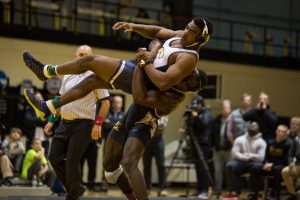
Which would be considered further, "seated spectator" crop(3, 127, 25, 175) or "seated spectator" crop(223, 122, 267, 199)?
"seated spectator" crop(3, 127, 25, 175)

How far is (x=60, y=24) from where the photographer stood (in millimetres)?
14219

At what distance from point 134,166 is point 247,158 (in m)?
5.01

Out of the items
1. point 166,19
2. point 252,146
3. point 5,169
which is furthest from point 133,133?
point 166,19

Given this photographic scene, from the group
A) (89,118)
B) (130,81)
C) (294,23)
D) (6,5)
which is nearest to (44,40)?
(6,5)

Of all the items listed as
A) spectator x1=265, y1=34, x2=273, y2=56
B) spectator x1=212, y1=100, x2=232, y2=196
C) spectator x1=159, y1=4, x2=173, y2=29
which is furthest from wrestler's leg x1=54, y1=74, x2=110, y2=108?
spectator x1=265, y1=34, x2=273, y2=56

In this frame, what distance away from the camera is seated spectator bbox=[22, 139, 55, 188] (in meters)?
10.2

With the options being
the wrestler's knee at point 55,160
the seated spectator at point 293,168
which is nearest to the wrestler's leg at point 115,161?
the wrestler's knee at point 55,160

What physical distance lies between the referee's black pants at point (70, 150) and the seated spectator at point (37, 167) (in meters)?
3.57

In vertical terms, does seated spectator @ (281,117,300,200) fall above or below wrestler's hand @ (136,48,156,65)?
below

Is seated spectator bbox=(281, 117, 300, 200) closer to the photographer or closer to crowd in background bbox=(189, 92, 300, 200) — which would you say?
crowd in background bbox=(189, 92, 300, 200)

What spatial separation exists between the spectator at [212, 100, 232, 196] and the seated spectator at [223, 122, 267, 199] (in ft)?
3.51

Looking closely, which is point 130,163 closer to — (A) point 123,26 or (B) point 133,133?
(B) point 133,133

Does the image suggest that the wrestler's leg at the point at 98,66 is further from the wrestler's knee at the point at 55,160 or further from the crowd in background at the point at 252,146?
the crowd in background at the point at 252,146

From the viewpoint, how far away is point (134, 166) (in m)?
5.59
